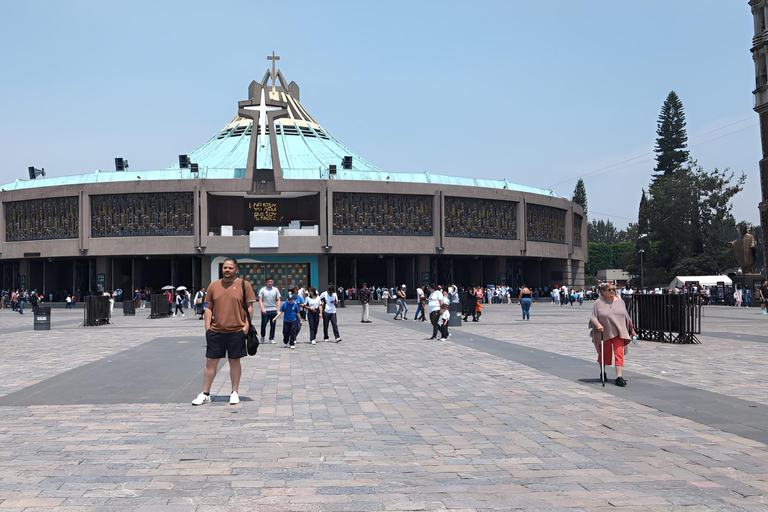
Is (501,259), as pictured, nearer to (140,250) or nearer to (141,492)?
(140,250)

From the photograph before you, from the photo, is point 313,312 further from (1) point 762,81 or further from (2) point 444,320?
(1) point 762,81

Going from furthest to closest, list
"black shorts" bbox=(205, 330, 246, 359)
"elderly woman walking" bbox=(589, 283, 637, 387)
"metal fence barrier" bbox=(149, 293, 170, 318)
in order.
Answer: "metal fence barrier" bbox=(149, 293, 170, 318) → "elderly woman walking" bbox=(589, 283, 637, 387) → "black shorts" bbox=(205, 330, 246, 359)

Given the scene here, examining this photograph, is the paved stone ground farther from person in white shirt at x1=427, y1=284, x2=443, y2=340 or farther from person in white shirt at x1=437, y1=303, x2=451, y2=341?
person in white shirt at x1=427, y1=284, x2=443, y2=340

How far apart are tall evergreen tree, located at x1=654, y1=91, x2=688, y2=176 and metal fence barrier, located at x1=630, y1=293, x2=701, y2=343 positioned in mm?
79161

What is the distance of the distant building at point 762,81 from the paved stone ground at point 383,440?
1572 inches

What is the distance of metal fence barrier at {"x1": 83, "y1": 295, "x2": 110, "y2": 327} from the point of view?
2688 centimetres

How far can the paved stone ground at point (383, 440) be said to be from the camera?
16.1 feet

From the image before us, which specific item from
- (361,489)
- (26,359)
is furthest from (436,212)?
(361,489)

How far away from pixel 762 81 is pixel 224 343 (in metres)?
47.7

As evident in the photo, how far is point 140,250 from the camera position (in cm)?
5406

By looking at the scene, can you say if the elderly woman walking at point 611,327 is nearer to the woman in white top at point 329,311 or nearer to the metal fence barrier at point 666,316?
the metal fence barrier at point 666,316

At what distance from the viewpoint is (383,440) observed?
22.1 ft

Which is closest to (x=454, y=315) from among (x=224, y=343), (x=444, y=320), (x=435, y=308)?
(x=435, y=308)

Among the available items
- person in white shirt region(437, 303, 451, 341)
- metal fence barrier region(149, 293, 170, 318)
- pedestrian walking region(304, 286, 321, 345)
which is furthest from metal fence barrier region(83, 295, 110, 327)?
person in white shirt region(437, 303, 451, 341)
